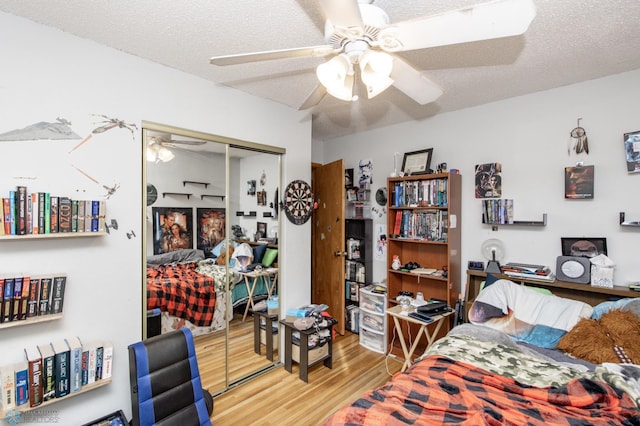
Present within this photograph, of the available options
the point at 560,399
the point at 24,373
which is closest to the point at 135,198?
the point at 24,373

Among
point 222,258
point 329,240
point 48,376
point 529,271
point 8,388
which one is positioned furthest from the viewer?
point 329,240

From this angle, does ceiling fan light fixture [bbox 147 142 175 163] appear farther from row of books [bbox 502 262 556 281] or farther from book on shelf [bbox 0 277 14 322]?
row of books [bbox 502 262 556 281]

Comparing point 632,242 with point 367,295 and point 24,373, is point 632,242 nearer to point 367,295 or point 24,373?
point 367,295

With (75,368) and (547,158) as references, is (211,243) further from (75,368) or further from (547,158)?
(547,158)

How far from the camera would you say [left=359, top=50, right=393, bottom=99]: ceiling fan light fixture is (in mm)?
1291

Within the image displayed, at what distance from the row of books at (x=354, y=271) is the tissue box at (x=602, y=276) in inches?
82.0

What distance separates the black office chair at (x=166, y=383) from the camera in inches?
65.4

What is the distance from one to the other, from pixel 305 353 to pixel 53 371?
68.2 inches

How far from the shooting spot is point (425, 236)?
3061mm

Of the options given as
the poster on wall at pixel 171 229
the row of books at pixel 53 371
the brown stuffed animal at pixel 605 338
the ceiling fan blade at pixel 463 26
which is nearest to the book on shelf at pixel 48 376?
the row of books at pixel 53 371

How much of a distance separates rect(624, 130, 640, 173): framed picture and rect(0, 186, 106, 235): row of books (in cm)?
361

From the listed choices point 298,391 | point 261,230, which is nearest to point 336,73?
point 261,230

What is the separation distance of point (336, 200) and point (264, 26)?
6.92 ft

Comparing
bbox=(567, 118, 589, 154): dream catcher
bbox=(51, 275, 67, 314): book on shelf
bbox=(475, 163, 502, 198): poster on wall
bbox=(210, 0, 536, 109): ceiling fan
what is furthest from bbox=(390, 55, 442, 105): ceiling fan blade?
bbox=(51, 275, 67, 314): book on shelf
